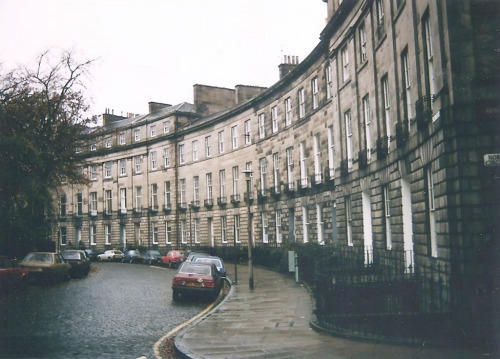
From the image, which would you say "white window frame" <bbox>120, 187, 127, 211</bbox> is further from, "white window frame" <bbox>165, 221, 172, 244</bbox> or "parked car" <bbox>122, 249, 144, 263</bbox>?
"parked car" <bbox>122, 249, 144, 263</bbox>

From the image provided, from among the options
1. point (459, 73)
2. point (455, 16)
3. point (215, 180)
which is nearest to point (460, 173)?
point (459, 73)

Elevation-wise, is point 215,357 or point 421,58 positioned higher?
point 421,58

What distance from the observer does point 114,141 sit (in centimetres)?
6612

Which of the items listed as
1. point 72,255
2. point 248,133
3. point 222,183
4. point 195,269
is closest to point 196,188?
point 222,183

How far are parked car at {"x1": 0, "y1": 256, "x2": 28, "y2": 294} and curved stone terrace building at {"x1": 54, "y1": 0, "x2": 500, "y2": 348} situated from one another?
14212mm

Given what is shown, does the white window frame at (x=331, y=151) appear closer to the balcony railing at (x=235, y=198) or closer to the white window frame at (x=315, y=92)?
the white window frame at (x=315, y=92)

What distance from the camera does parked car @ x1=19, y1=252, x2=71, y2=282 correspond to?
2630 centimetres

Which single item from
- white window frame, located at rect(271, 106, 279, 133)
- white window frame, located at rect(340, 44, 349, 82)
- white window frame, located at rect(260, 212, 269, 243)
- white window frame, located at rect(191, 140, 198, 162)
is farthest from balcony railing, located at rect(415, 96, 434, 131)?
white window frame, located at rect(191, 140, 198, 162)

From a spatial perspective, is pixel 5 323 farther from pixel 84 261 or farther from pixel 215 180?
pixel 215 180

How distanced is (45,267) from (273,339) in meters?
17.6

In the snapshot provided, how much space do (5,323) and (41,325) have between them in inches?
42.5

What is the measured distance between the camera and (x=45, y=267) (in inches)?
1042

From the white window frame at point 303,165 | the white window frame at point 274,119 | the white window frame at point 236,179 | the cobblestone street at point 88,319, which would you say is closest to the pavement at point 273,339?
the cobblestone street at point 88,319

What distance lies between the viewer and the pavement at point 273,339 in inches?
395
